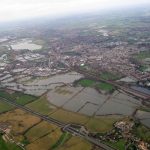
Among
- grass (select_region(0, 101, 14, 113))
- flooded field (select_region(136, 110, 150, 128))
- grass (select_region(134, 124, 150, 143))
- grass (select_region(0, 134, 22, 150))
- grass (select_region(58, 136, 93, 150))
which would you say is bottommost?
grass (select_region(0, 101, 14, 113))

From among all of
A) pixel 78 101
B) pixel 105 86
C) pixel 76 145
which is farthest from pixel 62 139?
pixel 105 86

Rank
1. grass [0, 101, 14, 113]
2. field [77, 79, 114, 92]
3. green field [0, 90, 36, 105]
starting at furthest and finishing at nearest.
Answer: field [77, 79, 114, 92] → green field [0, 90, 36, 105] → grass [0, 101, 14, 113]

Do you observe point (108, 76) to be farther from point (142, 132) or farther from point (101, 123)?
point (142, 132)

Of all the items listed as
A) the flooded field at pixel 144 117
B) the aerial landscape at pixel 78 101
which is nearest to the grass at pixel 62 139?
the aerial landscape at pixel 78 101

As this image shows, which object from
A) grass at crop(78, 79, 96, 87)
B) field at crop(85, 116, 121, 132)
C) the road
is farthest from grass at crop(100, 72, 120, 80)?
field at crop(85, 116, 121, 132)

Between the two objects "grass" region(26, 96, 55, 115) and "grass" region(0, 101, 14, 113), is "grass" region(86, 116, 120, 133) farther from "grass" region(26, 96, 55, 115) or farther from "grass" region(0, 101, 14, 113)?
"grass" region(0, 101, 14, 113)

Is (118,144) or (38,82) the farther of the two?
(38,82)
